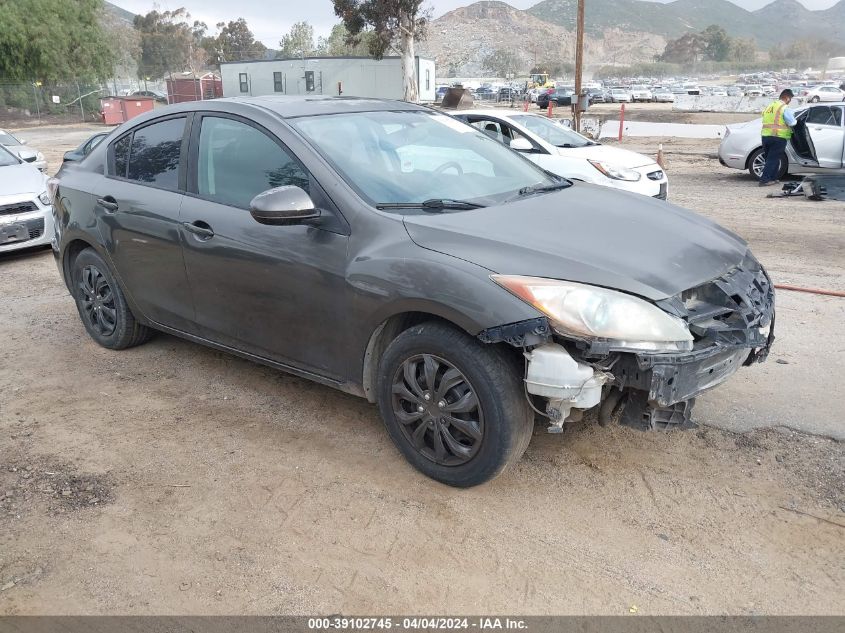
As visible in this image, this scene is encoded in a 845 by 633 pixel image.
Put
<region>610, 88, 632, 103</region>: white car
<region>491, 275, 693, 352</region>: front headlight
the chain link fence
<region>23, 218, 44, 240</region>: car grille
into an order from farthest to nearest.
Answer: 1. <region>610, 88, 632, 103</region>: white car
2. the chain link fence
3. <region>23, 218, 44, 240</region>: car grille
4. <region>491, 275, 693, 352</region>: front headlight

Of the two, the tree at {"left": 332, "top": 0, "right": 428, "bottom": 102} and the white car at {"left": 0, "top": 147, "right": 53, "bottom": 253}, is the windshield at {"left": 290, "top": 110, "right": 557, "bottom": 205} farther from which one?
the tree at {"left": 332, "top": 0, "right": 428, "bottom": 102}

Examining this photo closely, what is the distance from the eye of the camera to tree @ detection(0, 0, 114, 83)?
39.8 metres

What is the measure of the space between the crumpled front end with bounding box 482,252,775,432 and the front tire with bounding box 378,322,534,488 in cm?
14

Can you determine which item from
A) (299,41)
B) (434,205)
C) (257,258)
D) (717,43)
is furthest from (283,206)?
(717,43)

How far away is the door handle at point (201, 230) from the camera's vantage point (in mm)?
3986

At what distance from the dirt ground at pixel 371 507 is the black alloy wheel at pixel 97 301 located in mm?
404

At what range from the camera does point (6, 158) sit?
9.52 m

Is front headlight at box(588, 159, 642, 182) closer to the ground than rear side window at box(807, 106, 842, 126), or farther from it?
closer to the ground

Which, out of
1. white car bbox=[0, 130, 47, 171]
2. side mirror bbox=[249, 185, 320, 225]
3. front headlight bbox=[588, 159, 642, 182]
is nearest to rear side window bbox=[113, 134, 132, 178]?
side mirror bbox=[249, 185, 320, 225]

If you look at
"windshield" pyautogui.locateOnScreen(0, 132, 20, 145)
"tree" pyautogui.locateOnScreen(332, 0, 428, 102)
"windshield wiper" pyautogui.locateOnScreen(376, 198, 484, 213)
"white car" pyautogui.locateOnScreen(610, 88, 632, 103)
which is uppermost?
"tree" pyautogui.locateOnScreen(332, 0, 428, 102)

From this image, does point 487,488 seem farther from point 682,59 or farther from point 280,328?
point 682,59

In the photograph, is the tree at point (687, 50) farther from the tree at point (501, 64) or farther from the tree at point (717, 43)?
the tree at point (501, 64)

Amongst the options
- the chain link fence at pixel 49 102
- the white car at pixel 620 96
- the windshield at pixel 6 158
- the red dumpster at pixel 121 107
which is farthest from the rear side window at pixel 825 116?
the white car at pixel 620 96

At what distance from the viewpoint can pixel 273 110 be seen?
3.96 metres
